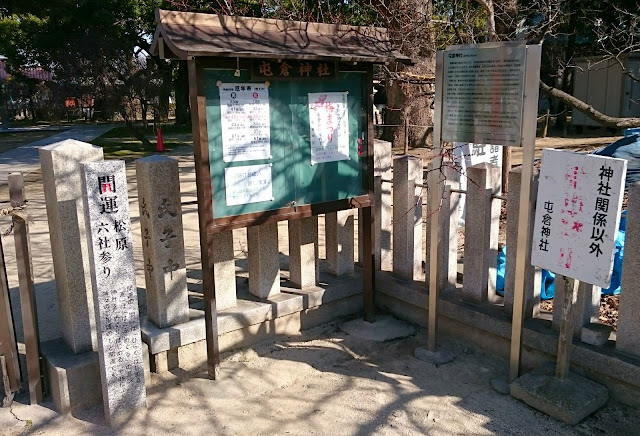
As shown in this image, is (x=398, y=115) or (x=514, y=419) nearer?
(x=514, y=419)

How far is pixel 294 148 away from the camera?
4.16 m

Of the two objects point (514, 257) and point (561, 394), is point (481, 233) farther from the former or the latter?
point (561, 394)

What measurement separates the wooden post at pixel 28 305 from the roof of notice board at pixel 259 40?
141 centimetres

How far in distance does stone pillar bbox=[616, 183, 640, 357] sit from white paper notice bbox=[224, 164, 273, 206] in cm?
232

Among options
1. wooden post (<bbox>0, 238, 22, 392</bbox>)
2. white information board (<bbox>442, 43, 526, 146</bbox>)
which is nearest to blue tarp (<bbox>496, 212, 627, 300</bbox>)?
white information board (<bbox>442, 43, 526, 146</bbox>)

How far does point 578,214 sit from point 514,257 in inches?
33.2

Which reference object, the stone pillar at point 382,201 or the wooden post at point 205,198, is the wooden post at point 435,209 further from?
the wooden post at point 205,198

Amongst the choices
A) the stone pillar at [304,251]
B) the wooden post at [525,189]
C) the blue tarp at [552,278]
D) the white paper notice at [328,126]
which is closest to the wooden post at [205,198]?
the white paper notice at [328,126]

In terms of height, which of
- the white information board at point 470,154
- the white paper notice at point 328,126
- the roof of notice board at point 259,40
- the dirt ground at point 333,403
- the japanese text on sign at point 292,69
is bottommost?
the dirt ground at point 333,403

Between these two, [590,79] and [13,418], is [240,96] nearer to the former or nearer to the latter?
[13,418]

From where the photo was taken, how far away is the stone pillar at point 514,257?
378 centimetres

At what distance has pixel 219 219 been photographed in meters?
3.79

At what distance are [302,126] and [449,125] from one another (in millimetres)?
1066

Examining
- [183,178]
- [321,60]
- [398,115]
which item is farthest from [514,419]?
[398,115]
